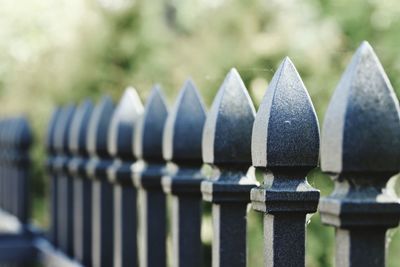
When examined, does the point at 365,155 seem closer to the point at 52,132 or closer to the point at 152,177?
the point at 152,177

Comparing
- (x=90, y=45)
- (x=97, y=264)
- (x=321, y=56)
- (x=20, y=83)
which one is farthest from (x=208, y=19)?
(x=97, y=264)

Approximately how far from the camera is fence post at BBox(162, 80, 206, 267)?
6.68 feet

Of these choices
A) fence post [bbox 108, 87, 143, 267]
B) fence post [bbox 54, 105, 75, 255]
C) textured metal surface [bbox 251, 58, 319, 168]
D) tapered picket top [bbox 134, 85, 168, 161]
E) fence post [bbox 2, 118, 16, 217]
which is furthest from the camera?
fence post [bbox 2, 118, 16, 217]

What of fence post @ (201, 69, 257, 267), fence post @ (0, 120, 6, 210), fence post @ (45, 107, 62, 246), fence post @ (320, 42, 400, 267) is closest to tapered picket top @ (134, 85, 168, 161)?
fence post @ (201, 69, 257, 267)

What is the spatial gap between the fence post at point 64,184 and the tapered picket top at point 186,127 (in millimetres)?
1579

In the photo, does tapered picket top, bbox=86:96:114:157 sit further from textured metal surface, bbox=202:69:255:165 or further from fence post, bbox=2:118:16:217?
fence post, bbox=2:118:16:217

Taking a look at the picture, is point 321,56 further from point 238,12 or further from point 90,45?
point 90,45

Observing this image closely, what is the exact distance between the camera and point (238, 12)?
24.4ft

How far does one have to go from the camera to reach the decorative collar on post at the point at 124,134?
2.55 m

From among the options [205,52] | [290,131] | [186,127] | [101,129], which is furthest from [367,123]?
[205,52]

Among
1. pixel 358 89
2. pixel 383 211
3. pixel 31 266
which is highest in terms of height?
pixel 358 89

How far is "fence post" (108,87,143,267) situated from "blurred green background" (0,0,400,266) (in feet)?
5.18

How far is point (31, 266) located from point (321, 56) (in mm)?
2859

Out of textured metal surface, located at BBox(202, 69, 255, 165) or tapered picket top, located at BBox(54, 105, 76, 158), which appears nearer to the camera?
textured metal surface, located at BBox(202, 69, 255, 165)
